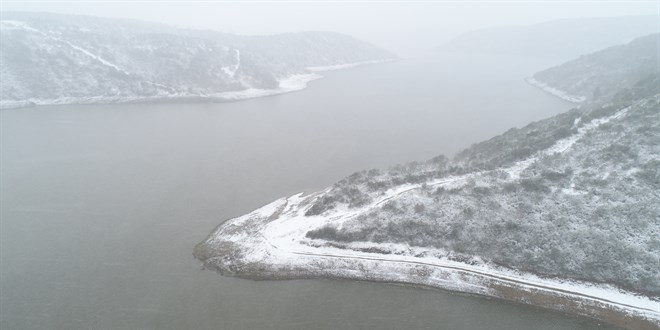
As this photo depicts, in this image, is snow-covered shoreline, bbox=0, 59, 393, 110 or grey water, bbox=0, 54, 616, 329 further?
snow-covered shoreline, bbox=0, 59, 393, 110

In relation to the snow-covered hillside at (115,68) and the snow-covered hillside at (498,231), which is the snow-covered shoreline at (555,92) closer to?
the snow-covered hillside at (498,231)

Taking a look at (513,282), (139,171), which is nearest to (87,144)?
(139,171)

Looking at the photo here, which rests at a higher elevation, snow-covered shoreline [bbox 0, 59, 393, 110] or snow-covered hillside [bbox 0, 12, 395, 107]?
snow-covered hillside [bbox 0, 12, 395, 107]

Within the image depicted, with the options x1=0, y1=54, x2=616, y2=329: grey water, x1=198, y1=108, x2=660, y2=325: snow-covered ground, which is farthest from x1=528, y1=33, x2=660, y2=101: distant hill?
x1=198, y1=108, x2=660, y2=325: snow-covered ground

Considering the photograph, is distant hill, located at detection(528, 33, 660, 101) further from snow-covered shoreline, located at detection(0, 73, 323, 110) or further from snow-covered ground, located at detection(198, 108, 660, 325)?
snow-covered shoreline, located at detection(0, 73, 323, 110)

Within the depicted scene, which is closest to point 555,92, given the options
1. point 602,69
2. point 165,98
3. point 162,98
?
point 602,69

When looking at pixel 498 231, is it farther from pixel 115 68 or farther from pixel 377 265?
pixel 115 68
